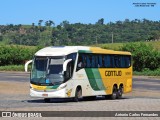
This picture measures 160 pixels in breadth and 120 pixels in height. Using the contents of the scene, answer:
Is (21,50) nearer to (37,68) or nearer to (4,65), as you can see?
(4,65)

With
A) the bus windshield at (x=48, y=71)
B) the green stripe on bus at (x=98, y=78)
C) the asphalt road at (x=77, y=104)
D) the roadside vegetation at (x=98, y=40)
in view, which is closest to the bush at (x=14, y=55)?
the roadside vegetation at (x=98, y=40)

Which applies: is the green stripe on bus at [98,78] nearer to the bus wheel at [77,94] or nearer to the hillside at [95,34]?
the bus wheel at [77,94]

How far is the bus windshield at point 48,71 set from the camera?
2658 cm

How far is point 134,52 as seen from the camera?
7706cm

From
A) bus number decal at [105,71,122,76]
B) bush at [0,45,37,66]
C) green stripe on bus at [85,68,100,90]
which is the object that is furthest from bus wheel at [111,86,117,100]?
bush at [0,45,37,66]

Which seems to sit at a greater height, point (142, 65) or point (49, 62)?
point (49, 62)

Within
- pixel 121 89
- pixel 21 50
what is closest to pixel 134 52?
pixel 21 50

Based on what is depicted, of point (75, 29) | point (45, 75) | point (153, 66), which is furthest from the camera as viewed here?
point (75, 29)

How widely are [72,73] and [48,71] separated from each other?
4.67 feet

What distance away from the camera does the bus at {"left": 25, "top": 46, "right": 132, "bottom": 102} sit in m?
26.6

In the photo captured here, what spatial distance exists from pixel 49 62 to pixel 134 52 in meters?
51.2

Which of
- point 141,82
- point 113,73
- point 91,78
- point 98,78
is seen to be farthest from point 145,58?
point 91,78

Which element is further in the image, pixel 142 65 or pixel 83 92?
pixel 142 65

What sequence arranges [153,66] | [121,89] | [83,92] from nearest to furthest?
1. [83,92]
2. [121,89]
3. [153,66]
